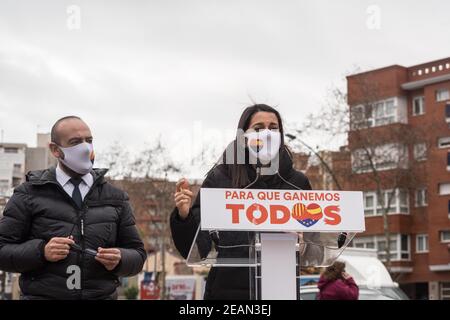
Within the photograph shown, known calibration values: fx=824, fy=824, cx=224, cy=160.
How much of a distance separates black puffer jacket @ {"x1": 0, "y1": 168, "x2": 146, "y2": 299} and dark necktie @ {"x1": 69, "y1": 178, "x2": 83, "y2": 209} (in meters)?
0.03

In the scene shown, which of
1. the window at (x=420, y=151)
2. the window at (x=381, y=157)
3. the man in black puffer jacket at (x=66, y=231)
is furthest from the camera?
the window at (x=420, y=151)

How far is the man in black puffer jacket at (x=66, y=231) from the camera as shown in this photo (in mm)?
3754

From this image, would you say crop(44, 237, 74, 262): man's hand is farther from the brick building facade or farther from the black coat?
the brick building facade

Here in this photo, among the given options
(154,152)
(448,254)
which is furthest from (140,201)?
(448,254)

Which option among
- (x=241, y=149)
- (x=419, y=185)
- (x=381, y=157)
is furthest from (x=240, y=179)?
(x=419, y=185)

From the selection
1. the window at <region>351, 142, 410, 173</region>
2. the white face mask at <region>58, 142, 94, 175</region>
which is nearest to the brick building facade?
the window at <region>351, 142, 410, 173</region>

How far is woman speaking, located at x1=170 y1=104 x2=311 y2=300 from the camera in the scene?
343 cm

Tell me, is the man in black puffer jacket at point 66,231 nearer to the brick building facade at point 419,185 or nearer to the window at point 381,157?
the window at point 381,157

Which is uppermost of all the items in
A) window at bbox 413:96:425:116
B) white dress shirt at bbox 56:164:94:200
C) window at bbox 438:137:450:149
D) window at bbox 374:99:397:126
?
window at bbox 413:96:425:116

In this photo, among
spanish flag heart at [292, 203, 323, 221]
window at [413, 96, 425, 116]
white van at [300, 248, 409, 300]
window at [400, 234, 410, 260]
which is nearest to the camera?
spanish flag heart at [292, 203, 323, 221]

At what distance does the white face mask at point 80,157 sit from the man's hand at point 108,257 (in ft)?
1.27

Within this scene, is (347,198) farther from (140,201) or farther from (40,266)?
(140,201)

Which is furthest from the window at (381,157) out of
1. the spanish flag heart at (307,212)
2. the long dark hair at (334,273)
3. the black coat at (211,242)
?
the spanish flag heart at (307,212)
